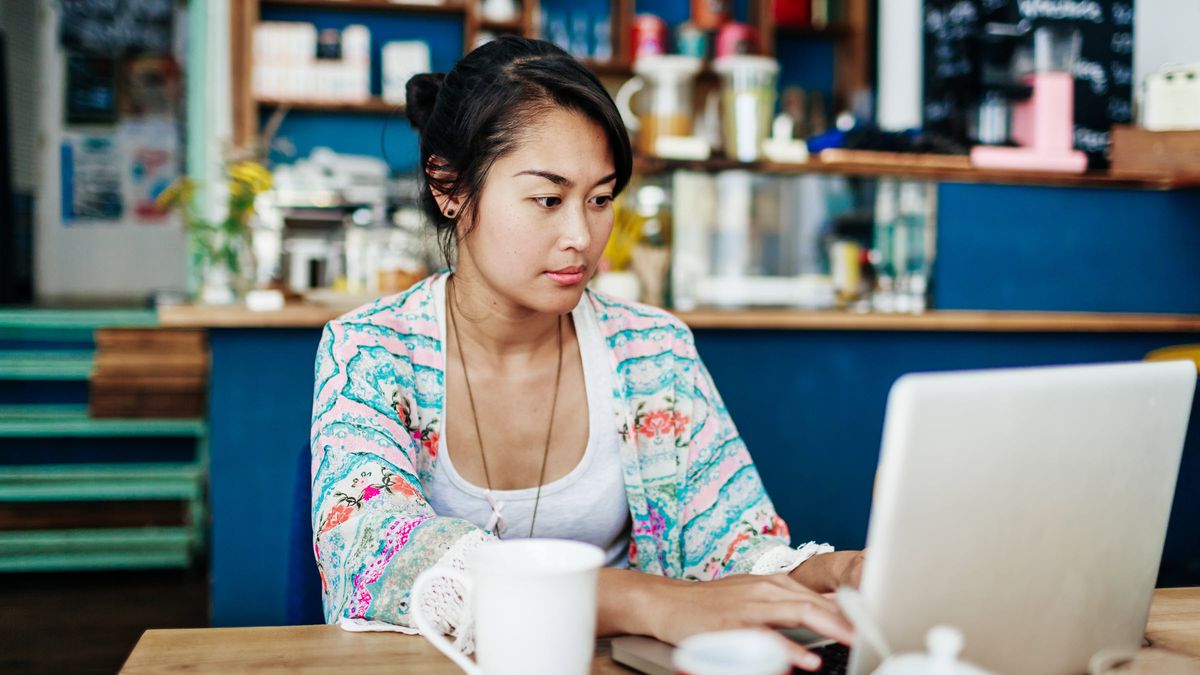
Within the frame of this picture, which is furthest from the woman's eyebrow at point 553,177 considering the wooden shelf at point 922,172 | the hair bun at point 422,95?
the wooden shelf at point 922,172

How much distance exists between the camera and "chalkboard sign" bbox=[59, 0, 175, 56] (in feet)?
17.0

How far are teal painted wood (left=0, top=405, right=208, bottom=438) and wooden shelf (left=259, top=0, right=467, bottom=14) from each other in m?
1.96

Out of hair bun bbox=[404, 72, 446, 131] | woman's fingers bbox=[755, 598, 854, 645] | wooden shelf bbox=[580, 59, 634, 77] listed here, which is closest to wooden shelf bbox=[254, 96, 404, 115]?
wooden shelf bbox=[580, 59, 634, 77]

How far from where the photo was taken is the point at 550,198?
1.31 m

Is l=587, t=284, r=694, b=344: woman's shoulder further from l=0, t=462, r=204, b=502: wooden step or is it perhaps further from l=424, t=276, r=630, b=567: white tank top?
l=0, t=462, r=204, b=502: wooden step

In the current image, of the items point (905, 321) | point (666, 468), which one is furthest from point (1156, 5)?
point (666, 468)

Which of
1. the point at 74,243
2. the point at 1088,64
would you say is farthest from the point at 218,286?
the point at 74,243

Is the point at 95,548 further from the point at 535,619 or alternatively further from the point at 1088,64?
the point at 1088,64

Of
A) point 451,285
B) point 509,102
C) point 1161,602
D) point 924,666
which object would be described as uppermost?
point 509,102

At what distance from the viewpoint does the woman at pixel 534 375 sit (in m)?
1.30

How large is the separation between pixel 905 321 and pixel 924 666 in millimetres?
2286

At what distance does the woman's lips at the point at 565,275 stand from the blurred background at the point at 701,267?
94 centimetres

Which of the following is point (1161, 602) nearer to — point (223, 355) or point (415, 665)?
point (415, 665)

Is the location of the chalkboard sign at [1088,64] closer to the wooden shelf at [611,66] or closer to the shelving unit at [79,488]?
the wooden shelf at [611,66]
